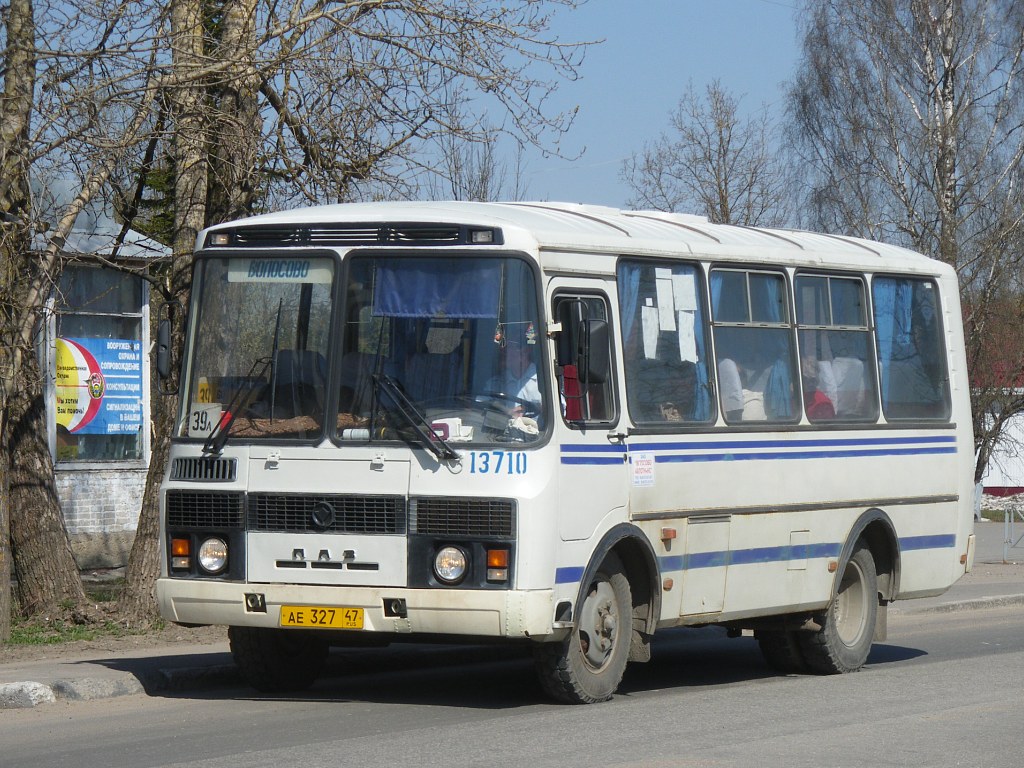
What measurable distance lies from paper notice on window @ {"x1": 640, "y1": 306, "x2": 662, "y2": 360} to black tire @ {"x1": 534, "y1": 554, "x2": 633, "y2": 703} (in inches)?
53.5

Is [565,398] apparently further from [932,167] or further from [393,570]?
[932,167]

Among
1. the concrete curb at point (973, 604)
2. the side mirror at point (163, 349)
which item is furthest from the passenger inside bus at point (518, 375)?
the concrete curb at point (973, 604)

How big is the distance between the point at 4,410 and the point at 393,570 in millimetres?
4933

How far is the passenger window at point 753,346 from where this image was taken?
1142 centimetres

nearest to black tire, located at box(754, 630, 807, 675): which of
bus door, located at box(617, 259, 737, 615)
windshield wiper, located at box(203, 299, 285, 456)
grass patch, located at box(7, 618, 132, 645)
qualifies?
bus door, located at box(617, 259, 737, 615)

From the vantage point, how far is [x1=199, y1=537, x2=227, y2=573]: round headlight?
987 centimetres

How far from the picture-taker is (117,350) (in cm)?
2056

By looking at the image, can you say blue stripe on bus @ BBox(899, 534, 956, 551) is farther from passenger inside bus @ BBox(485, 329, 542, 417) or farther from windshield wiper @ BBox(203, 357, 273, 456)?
windshield wiper @ BBox(203, 357, 273, 456)

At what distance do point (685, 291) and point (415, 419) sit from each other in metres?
2.48

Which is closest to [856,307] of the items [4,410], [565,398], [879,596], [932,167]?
[879,596]

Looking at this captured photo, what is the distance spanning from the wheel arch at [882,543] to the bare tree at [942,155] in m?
23.0

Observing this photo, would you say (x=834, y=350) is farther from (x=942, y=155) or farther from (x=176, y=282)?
(x=942, y=155)

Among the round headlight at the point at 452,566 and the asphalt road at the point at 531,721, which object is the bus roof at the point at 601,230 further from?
the asphalt road at the point at 531,721

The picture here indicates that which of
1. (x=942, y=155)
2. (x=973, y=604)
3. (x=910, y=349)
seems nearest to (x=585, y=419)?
(x=910, y=349)
